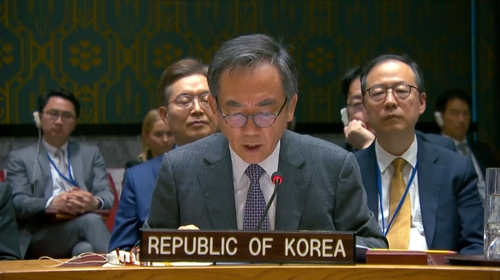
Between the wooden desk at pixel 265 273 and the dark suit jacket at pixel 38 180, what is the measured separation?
304 cm

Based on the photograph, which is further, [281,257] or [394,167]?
[394,167]

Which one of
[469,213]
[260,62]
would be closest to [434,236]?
[469,213]

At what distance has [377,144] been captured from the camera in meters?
3.49

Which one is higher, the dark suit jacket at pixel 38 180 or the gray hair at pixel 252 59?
the gray hair at pixel 252 59

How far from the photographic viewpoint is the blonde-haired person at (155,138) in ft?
18.6

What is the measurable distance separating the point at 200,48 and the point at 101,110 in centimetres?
100

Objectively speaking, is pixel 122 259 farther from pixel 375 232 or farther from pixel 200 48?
pixel 200 48

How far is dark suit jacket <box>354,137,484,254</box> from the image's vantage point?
3215 millimetres

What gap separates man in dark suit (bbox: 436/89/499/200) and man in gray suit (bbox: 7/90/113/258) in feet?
A: 8.51

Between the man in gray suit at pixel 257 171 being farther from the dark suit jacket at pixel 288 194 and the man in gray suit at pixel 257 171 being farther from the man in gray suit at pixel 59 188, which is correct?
the man in gray suit at pixel 59 188

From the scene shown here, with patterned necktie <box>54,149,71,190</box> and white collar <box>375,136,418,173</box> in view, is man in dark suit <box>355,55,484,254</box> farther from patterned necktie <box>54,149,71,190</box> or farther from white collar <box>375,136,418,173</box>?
patterned necktie <box>54,149,71,190</box>

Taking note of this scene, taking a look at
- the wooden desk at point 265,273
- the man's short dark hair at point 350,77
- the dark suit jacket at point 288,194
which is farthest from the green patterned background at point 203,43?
the wooden desk at point 265,273

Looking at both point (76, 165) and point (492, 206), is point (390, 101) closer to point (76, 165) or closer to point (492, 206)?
point (492, 206)

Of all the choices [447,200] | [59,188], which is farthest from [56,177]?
[447,200]
